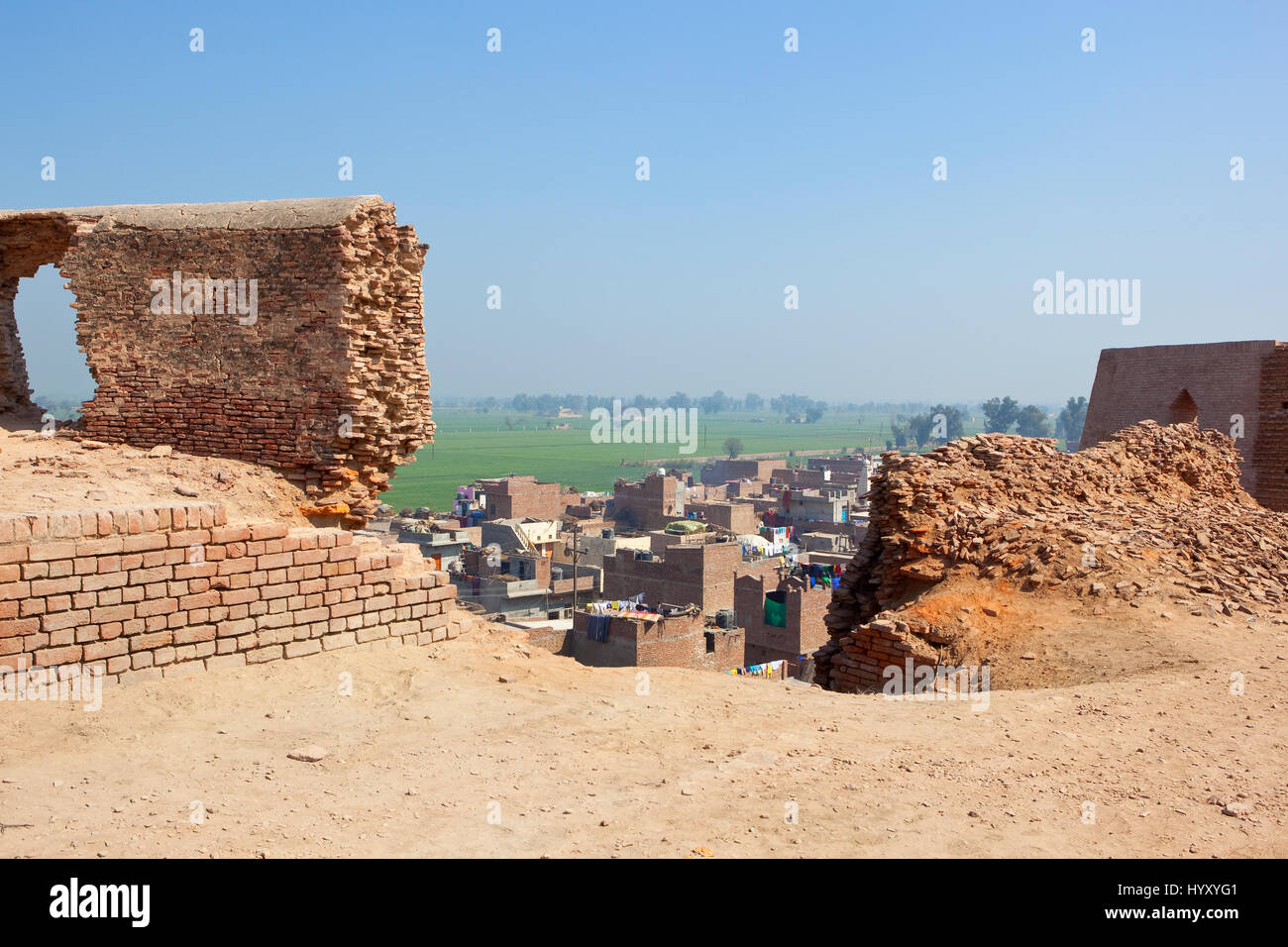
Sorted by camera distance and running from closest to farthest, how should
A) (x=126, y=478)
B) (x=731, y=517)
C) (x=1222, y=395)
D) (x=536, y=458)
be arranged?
(x=126, y=478) < (x=1222, y=395) < (x=731, y=517) < (x=536, y=458)

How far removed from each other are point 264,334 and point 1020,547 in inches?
301

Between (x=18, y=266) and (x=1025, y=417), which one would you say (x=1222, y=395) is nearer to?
(x=18, y=266)

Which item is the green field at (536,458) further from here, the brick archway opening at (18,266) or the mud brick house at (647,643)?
the brick archway opening at (18,266)

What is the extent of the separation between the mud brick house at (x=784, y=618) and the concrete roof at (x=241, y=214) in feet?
73.6

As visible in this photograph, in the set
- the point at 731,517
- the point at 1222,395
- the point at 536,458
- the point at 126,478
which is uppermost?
the point at 1222,395

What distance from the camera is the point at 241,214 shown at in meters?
8.80

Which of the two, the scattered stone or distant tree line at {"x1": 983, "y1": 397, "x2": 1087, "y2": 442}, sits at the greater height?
distant tree line at {"x1": 983, "y1": 397, "x2": 1087, "y2": 442}

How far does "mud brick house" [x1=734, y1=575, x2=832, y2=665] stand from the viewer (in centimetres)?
2895

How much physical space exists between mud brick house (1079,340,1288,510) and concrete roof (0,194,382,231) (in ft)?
48.3

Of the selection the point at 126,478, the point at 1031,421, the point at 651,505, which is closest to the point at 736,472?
the point at 651,505

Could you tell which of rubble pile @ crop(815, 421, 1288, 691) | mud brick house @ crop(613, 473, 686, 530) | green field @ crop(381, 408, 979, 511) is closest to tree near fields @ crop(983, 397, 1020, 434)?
green field @ crop(381, 408, 979, 511)

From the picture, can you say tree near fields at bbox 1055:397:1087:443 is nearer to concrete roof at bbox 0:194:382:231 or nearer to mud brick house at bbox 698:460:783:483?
mud brick house at bbox 698:460:783:483

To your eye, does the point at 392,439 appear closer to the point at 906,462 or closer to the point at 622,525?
the point at 906,462

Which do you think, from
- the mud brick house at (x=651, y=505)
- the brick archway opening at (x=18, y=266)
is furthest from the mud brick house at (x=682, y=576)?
the brick archway opening at (x=18, y=266)
